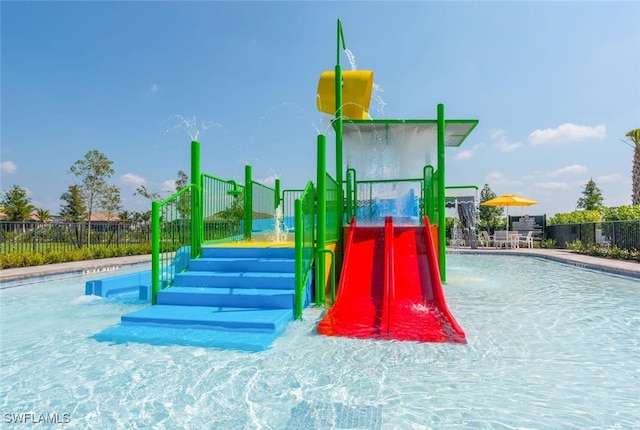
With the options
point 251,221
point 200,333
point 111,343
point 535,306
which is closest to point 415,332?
point 200,333

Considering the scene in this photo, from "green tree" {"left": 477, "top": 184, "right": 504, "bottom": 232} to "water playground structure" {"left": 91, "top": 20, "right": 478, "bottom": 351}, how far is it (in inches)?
587

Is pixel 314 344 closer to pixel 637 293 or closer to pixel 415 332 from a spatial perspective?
pixel 415 332

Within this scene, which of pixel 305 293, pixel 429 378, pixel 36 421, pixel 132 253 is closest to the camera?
pixel 36 421

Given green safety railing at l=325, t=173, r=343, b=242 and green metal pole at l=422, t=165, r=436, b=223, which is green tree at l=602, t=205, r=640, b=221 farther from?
green safety railing at l=325, t=173, r=343, b=242

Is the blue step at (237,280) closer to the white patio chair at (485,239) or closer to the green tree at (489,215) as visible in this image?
the white patio chair at (485,239)

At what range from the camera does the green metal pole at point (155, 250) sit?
5.06 metres

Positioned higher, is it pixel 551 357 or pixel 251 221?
pixel 251 221

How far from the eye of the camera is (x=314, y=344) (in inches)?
153

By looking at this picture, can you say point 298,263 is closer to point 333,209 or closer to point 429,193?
point 333,209

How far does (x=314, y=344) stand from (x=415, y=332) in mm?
1122

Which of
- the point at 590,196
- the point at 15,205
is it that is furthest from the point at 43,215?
the point at 590,196

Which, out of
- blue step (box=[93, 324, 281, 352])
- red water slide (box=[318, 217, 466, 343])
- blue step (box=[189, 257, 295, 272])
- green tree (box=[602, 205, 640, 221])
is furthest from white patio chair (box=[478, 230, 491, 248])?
blue step (box=[93, 324, 281, 352])

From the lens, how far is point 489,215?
28109 millimetres

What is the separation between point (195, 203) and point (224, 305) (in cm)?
195
